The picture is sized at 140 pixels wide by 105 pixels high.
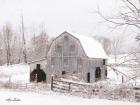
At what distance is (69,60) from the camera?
3209 cm

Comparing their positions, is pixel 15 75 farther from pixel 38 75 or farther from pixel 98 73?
pixel 98 73

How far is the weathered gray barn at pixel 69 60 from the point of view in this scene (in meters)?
31.2

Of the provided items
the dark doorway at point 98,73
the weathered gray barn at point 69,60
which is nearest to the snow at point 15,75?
the weathered gray barn at point 69,60

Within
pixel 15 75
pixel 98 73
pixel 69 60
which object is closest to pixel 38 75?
pixel 69 60

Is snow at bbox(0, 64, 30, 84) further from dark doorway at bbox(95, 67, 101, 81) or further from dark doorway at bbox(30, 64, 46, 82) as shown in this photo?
dark doorway at bbox(95, 67, 101, 81)

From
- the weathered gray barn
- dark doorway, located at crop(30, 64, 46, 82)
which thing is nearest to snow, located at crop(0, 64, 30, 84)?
dark doorway, located at crop(30, 64, 46, 82)

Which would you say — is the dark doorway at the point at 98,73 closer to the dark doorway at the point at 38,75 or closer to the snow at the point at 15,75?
the dark doorway at the point at 38,75

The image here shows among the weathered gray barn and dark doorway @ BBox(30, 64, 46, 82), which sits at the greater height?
the weathered gray barn

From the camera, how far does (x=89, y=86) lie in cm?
1814

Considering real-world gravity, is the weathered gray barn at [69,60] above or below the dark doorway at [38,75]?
above

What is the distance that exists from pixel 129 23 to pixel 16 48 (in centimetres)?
7567

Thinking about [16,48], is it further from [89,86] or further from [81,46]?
[89,86]

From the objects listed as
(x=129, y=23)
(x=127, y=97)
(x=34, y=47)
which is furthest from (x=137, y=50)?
(x=34, y=47)

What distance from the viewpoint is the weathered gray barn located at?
31250 millimetres
